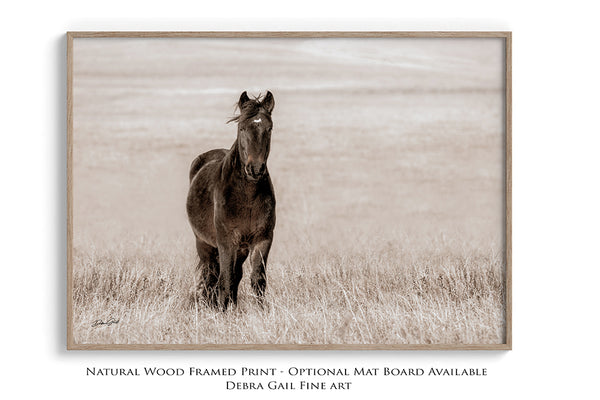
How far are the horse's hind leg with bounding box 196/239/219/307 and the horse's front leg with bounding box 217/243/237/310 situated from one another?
0.15m

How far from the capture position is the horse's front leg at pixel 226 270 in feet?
18.2

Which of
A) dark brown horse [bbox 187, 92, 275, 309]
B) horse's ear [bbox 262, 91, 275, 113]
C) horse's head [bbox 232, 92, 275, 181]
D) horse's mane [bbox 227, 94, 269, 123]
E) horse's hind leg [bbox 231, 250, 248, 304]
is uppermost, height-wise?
horse's ear [bbox 262, 91, 275, 113]

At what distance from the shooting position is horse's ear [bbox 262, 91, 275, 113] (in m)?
5.41

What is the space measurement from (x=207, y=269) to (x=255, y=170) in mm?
962

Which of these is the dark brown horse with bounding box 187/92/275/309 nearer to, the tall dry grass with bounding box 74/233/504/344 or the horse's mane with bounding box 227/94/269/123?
the horse's mane with bounding box 227/94/269/123

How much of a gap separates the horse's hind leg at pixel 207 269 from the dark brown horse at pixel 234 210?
2 cm

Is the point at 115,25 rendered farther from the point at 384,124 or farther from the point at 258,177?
the point at 384,124

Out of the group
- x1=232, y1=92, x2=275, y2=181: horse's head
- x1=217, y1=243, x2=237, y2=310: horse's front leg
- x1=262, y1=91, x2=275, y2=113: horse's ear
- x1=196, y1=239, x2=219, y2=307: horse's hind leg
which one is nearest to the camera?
x1=232, y1=92, x2=275, y2=181: horse's head

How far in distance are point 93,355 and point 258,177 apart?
165 cm

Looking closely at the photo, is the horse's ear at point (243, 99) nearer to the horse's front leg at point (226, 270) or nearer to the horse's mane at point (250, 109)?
the horse's mane at point (250, 109)
